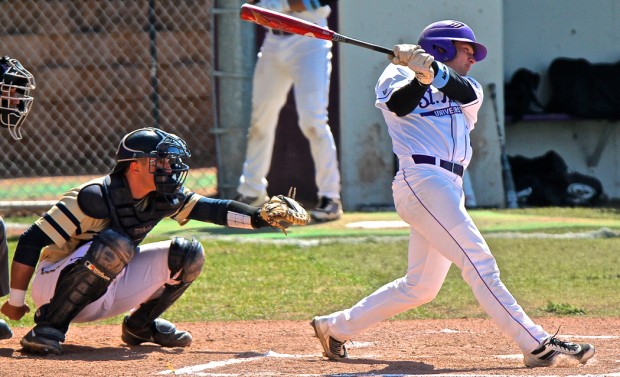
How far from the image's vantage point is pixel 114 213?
5.27m

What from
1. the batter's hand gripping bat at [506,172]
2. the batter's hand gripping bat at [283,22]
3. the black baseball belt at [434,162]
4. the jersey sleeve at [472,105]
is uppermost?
the batter's hand gripping bat at [283,22]

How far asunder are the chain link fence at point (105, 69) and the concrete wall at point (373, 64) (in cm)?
374

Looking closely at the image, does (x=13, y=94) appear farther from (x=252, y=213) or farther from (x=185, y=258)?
(x=252, y=213)

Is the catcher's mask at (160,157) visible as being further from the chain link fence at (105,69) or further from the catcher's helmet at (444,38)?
the chain link fence at (105,69)

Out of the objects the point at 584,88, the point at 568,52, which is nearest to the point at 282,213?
the point at 584,88

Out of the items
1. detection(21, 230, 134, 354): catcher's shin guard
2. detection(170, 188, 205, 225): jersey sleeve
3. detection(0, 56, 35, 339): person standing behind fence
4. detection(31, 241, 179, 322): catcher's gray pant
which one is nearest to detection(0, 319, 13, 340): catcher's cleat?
detection(0, 56, 35, 339): person standing behind fence

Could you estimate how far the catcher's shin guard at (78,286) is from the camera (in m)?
5.11

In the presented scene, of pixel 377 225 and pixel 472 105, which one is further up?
pixel 472 105

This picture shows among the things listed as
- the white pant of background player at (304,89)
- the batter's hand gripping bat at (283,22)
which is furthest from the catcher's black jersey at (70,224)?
the white pant of background player at (304,89)

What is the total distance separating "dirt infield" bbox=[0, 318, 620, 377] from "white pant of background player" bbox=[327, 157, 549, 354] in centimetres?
18

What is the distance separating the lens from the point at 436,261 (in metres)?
5.20

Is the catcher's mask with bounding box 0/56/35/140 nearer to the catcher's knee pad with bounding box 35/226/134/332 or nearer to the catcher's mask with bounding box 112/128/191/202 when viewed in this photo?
the catcher's mask with bounding box 112/128/191/202

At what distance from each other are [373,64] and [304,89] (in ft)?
5.48

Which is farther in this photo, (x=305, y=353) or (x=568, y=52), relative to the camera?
(x=568, y=52)
